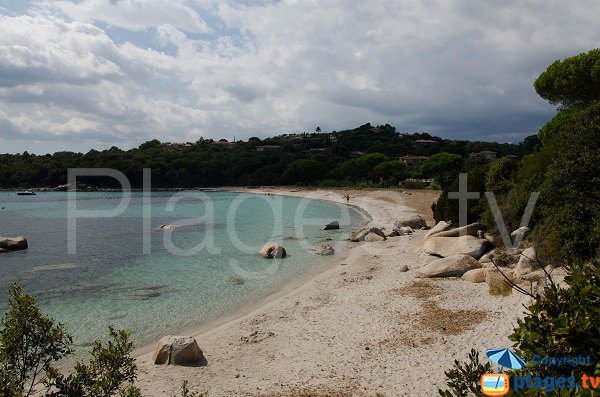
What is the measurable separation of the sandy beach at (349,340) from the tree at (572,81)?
1890cm

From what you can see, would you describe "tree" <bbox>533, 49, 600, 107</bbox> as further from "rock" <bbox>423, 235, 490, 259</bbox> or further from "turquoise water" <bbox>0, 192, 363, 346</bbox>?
"turquoise water" <bbox>0, 192, 363, 346</bbox>

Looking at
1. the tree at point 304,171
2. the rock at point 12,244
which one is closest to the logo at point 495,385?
the rock at point 12,244

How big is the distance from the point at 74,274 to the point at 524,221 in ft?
72.8

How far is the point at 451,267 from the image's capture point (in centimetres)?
1661

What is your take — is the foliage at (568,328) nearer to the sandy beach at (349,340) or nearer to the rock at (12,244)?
the sandy beach at (349,340)

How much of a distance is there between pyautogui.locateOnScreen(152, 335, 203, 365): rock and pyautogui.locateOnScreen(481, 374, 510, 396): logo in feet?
25.6

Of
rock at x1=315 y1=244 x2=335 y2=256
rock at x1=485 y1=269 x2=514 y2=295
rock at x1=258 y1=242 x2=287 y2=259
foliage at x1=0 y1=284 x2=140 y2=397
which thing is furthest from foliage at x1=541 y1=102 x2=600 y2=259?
rock at x1=258 y1=242 x2=287 y2=259

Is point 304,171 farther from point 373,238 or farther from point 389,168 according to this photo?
point 373,238

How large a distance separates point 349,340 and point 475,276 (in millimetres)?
6577

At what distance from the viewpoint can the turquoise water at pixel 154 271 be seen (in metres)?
15.0

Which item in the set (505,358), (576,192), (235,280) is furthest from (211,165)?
(505,358)

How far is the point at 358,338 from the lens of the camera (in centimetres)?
1130

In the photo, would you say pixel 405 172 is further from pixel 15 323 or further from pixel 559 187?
pixel 15 323

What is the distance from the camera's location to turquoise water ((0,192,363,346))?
592 inches
